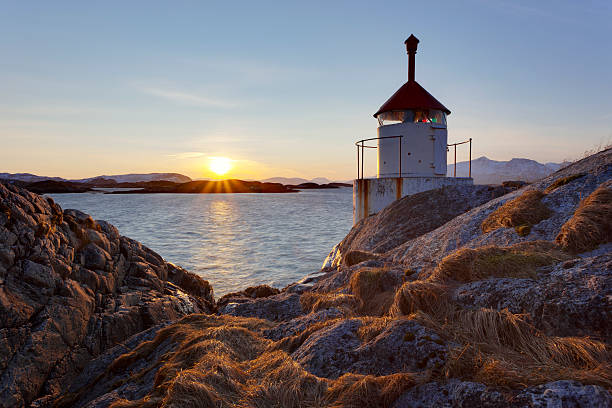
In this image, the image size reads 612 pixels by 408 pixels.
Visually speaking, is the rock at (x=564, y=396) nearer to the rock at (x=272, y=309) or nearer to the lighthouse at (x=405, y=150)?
the rock at (x=272, y=309)

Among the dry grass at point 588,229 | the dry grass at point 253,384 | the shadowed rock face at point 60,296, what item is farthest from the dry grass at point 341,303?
the shadowed rock face at point 60,296

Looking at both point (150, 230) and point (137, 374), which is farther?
point (150, 230)

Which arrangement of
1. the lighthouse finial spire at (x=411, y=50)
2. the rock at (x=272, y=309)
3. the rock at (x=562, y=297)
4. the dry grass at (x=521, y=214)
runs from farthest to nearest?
the lighthouse finial spire at (x=411, y=50) < the dry grass at (x=521, y=214) < the rock at (x=272, y=309) < the rock at (x=562, y=297)

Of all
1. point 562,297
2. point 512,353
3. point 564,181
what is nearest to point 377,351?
point 512,353

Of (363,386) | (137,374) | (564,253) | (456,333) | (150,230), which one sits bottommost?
(150,230)

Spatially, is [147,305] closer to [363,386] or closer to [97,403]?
[97,403]

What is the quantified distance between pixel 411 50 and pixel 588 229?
19.1 metres

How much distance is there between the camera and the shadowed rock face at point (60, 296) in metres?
5.90

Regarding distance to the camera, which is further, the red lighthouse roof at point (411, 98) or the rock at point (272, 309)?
the red lighthouse roof at point (411, 98)

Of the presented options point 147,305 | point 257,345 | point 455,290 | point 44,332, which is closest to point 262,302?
point 147,305

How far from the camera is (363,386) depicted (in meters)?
3.06

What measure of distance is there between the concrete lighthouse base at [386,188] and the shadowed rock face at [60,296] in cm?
1164

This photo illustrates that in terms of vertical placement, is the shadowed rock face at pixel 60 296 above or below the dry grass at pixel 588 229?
below

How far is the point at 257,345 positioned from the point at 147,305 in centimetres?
458
